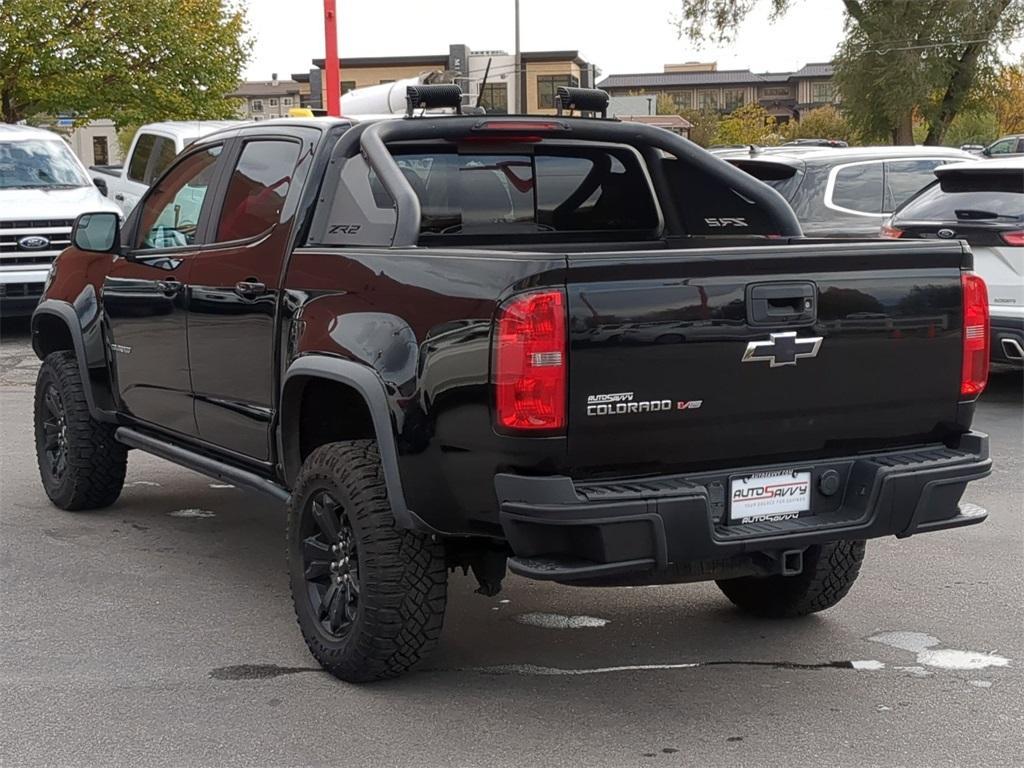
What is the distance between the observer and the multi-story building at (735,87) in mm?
147500

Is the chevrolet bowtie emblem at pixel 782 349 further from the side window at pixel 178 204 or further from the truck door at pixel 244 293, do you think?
the side window at pixel 178 204

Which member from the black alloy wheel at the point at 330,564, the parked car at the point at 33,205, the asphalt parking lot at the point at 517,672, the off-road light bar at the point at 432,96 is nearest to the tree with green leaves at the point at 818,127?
the parked car at the point at 33,205

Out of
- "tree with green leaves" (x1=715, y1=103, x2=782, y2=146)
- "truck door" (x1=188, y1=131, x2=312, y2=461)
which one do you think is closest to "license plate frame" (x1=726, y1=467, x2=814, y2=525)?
"truck door" (x1=188, y1=131, x2=312, y2=461)

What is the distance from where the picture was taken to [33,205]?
48.0 feet

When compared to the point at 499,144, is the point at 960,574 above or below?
below

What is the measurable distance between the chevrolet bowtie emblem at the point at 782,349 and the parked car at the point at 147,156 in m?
13.0


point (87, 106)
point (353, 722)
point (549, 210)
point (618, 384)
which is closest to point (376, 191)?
point (549, 210)

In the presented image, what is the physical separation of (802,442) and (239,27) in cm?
2989

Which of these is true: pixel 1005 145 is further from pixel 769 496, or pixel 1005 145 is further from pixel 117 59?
pixel 769 496

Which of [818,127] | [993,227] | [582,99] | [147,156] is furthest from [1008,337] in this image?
[818,127]

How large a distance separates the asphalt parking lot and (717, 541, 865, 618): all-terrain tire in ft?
0.27

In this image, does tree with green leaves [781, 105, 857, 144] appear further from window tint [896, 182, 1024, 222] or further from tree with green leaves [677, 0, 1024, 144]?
window tint [896, 182, 1024, 222]

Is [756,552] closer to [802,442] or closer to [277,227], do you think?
[802,442]

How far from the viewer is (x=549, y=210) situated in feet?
18.5
